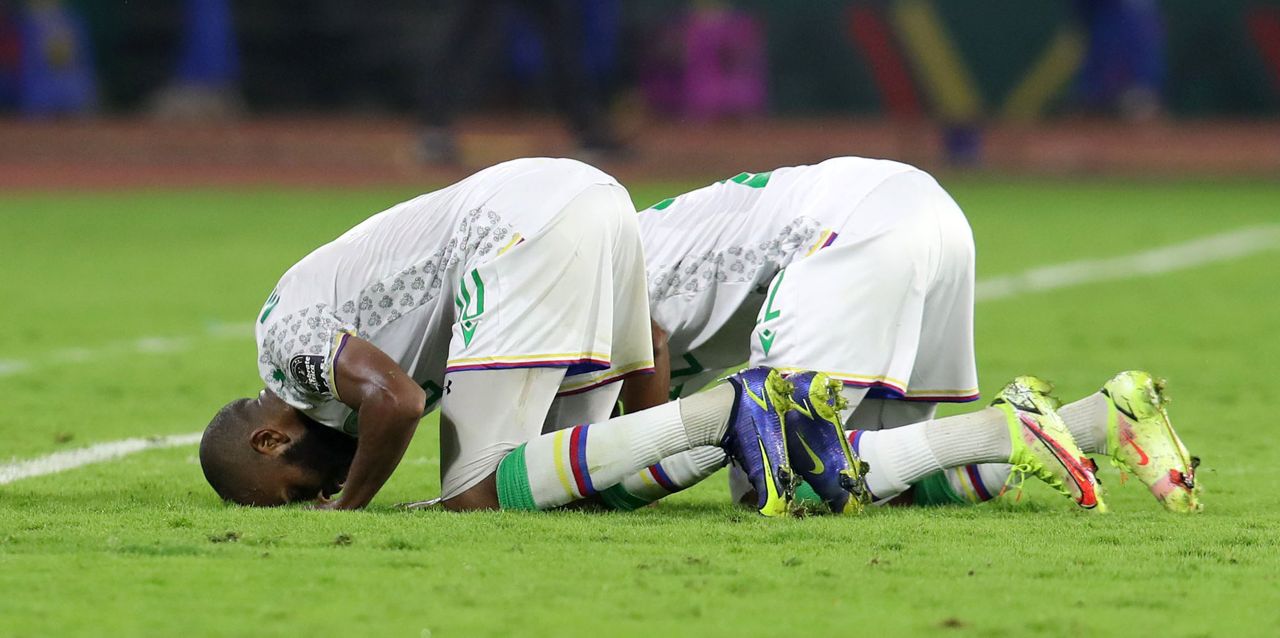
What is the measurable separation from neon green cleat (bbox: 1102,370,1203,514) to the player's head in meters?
1.70

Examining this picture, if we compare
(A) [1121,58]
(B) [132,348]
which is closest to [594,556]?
(B) [132,348]

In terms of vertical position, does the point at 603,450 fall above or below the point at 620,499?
above

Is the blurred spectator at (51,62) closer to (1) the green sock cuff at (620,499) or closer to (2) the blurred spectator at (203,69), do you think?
(2) the blurred spectator at (203,69)

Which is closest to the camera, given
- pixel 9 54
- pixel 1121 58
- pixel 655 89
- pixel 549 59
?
pixel 549 59

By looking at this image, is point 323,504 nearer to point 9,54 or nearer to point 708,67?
point 9,54

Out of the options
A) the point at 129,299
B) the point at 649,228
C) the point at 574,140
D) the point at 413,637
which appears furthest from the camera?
the point at 574,140

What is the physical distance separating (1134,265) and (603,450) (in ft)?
25.6

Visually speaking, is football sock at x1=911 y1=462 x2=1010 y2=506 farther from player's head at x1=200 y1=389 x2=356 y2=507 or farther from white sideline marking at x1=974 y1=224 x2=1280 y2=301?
white sideline marking at x1=974 y1=224 x2=1280 y2=301

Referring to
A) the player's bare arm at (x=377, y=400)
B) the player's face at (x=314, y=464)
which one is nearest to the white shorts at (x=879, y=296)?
the player's bare arm at (x=377, y=400)

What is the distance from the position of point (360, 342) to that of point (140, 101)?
17.0 meters

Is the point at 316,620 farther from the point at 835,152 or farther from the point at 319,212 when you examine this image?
the point at 835,152

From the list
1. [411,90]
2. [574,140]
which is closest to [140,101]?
[411,90]

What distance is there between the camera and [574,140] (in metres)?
17.4

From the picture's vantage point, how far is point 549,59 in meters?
16.1
